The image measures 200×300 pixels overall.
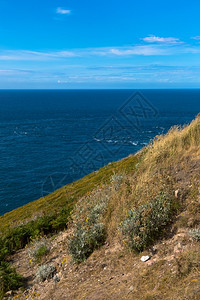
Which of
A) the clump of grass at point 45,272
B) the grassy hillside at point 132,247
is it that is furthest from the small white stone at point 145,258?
the clump of grass at point 45,272

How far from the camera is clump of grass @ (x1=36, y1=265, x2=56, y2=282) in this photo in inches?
260

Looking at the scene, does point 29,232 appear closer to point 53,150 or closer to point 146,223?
point 146,223

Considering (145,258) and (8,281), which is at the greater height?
(145,258)

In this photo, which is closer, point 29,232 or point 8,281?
point 8,281

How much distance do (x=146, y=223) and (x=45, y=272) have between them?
3.01m

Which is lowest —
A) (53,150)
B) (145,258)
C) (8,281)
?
(53,150)

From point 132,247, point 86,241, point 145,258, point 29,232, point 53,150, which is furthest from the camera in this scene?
point 53,150

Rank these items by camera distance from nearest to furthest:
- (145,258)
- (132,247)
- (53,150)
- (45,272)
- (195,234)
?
(195,234)
(145,258)
(132,247)
(45,272)
(53,150)

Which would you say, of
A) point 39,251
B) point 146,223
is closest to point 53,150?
point 39,251

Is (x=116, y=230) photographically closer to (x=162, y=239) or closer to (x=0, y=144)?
(x=162, y=239)

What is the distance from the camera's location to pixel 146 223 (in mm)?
5969

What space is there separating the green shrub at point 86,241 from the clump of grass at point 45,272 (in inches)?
26.6

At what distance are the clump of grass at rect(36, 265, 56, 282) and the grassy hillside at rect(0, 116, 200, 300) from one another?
0.02 meters

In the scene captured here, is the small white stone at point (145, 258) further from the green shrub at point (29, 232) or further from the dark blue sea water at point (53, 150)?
the dark blue sea water at point (53, 150)
